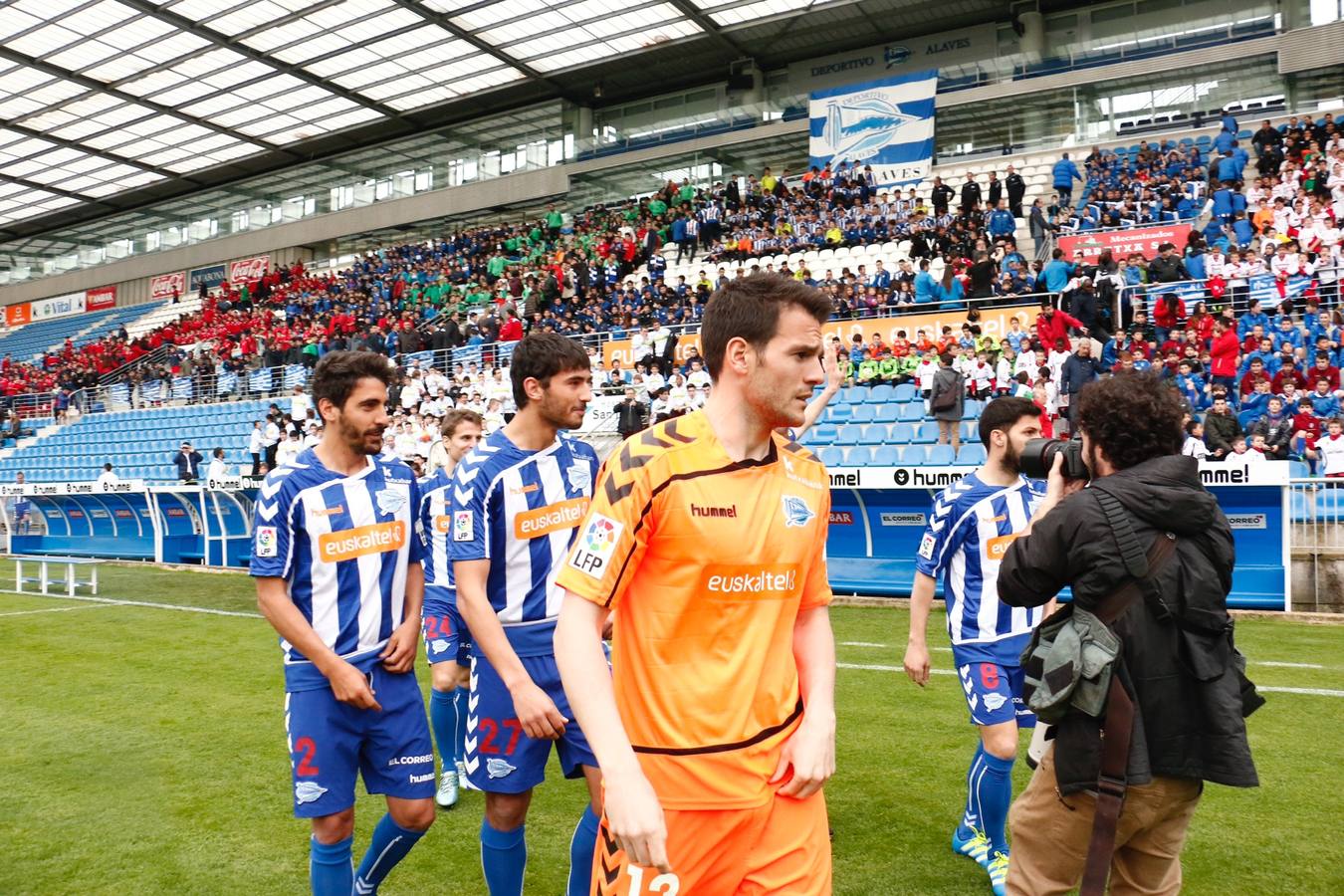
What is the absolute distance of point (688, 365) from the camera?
18.8 metres

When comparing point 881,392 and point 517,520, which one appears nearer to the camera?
point 517,520

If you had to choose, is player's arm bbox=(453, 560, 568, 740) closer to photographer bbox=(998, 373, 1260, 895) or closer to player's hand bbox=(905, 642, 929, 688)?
photographer bbox=(998, 373, 1260, 895)

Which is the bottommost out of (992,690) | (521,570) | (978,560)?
(992,690)

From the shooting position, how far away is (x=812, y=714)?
2.27 m

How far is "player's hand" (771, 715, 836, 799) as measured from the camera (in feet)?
7.09

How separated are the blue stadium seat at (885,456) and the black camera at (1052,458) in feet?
38.0

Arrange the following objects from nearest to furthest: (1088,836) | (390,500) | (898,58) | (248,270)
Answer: (1088,836) < (390,500) < (898,58) < (248,270)

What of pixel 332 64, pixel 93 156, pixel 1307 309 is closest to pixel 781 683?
pixel 1307 309

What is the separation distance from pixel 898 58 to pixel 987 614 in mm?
29851

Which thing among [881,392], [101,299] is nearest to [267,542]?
[881,392]

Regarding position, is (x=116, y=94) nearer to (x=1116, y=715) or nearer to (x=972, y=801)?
(x=972, y=801)

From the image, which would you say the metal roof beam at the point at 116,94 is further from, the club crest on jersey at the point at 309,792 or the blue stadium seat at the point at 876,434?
the club crest on jersey at the point at 309,792

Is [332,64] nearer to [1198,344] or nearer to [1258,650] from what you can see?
[1198,344]

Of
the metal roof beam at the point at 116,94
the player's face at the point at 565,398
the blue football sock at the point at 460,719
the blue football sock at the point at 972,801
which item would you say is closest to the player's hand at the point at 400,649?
the player's face at the point at 565,398
